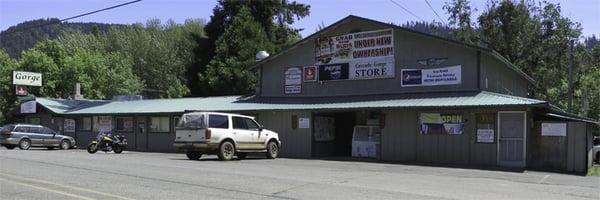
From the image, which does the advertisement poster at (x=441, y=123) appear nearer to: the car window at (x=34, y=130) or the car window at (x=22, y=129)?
the car window at (x=34, y=130)

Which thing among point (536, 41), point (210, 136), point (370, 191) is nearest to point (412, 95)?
point (210, 136)

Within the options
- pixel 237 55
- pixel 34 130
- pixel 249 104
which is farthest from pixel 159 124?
pixel 237 55

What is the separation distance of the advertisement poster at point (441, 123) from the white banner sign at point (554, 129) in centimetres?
295

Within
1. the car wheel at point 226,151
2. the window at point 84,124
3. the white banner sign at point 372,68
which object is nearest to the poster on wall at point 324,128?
the white banner sign at point 372,68

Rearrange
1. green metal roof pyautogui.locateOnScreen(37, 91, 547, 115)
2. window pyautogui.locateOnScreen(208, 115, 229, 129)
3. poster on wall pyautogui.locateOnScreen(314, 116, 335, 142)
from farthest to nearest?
poster on wall pyautogui.locateOnScreen(314, 116, 335, 142) → green metal roof pyautogui.locateOnScreen(37, 91, 547, 115) → window pyautogui.locateOnScreen(208, 115, 229, 129)

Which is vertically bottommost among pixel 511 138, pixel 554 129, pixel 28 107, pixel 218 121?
pixel 511 138

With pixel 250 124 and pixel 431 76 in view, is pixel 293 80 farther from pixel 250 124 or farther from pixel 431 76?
pixel 431 76

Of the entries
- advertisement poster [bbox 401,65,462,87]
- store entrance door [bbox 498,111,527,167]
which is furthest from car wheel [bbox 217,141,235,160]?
store entrance door [bbox 498,111,527,167]

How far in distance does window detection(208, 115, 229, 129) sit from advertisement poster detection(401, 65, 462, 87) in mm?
8179

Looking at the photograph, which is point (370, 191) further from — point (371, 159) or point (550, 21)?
point (550, 21)

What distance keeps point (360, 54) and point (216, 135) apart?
343 inches

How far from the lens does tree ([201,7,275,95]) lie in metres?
54.2

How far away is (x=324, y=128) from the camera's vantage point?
30328mm

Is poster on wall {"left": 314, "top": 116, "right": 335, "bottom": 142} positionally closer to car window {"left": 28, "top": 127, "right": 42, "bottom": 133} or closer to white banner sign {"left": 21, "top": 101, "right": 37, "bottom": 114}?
car window {"left": 28, "top": 127, "right": 42, "bottom": 133}
